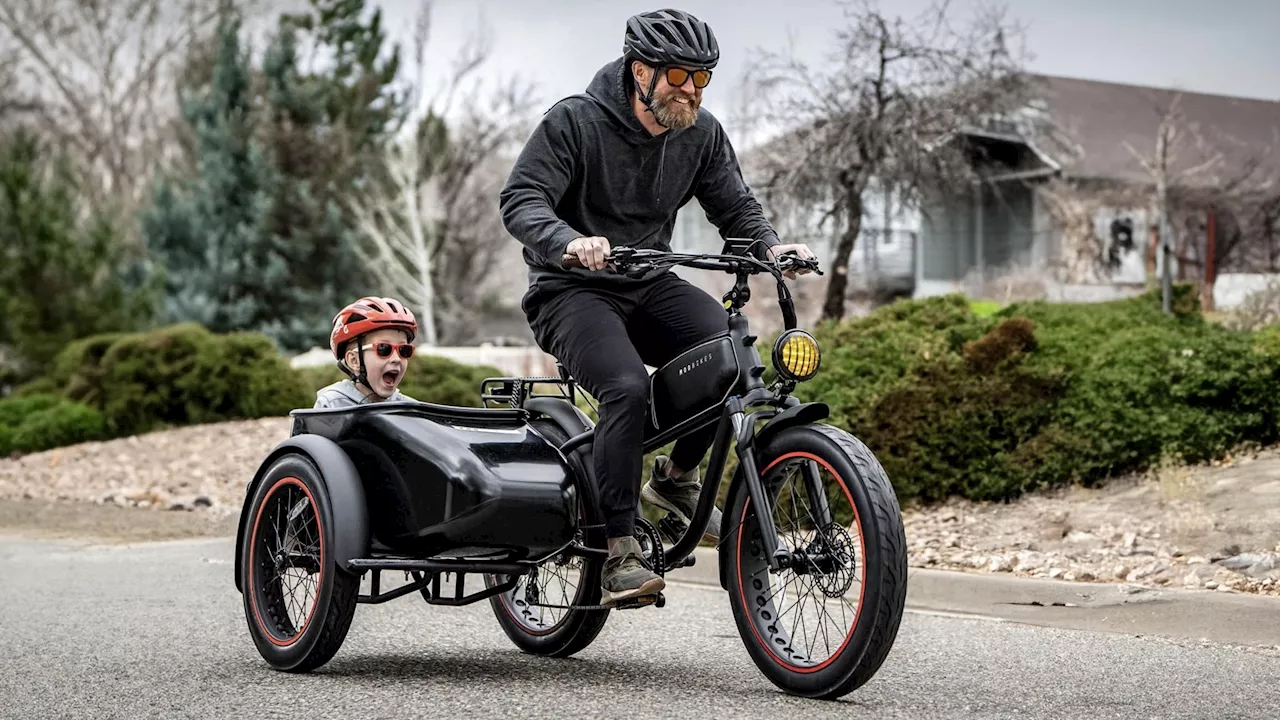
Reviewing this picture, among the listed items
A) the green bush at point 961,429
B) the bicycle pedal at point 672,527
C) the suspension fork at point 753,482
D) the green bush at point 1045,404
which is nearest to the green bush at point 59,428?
the green bush at point 1045,404

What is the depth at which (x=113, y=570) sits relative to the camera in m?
9.37

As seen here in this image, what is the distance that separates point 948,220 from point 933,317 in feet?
70.6

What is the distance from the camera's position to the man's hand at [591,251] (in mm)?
4980

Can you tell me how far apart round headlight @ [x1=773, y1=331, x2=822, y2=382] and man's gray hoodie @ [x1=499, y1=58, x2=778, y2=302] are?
0.71 meters

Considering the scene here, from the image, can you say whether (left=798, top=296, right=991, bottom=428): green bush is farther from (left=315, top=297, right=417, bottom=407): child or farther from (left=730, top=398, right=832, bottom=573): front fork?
(left=730, top=398, right=832, bottom=573): front fork

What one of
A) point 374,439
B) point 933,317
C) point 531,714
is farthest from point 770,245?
point 933,317

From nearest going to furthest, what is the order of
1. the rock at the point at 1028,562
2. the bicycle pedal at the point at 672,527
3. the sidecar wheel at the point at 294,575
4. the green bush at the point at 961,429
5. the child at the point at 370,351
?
the sidecar wheel at the point at 294,575 < the bicycle pedal at the point at 672,527 < the child at the point at 370,351 < the rock at the point at 1028,562 < the green bush at the point at 961,429

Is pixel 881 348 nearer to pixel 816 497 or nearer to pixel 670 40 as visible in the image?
pixel 670 40

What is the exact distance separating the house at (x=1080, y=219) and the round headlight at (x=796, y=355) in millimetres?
24388

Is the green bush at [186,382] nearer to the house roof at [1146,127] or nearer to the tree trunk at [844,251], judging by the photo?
the tree trunk at [844,251]

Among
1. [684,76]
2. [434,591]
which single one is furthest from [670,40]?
[434,591]

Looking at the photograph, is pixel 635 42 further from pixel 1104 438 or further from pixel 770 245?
pixel 1104 438

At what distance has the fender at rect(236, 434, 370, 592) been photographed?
533cm

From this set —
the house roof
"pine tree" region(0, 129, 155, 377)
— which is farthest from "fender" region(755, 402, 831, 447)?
the house roof
